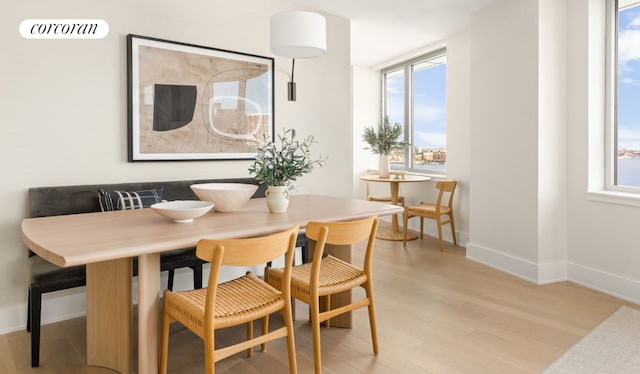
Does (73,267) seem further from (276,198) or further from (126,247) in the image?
(276,198)

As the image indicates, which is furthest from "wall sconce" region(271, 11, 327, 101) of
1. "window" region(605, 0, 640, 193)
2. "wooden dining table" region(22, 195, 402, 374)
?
"window" region(605, 0, 640, 193)

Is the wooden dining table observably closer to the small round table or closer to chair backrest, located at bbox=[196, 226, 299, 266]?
chair backrest, located at bbox=[196, 226, 299, 266]

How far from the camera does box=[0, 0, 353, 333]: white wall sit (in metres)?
2.58

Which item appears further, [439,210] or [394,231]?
[394,231]

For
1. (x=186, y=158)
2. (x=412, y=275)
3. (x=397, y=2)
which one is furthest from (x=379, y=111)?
(x=186, y=158)

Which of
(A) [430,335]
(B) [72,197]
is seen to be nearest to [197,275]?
(B) [72,197]

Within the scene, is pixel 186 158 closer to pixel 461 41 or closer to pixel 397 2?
Result: pixel 397 2

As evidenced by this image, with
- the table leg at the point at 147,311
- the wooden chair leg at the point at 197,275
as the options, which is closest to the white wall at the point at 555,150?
the wooden chair leg at the point at 197,275

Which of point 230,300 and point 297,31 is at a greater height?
point 297,31

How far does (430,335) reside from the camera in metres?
2.48

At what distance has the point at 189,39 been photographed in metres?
3.26

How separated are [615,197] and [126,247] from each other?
3306 millimetres

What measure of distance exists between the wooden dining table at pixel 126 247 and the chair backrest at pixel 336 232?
105mm

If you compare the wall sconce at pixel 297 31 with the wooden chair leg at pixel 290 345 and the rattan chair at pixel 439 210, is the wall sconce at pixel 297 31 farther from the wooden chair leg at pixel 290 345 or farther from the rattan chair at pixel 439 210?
the rattan chair at pixel 439 210
